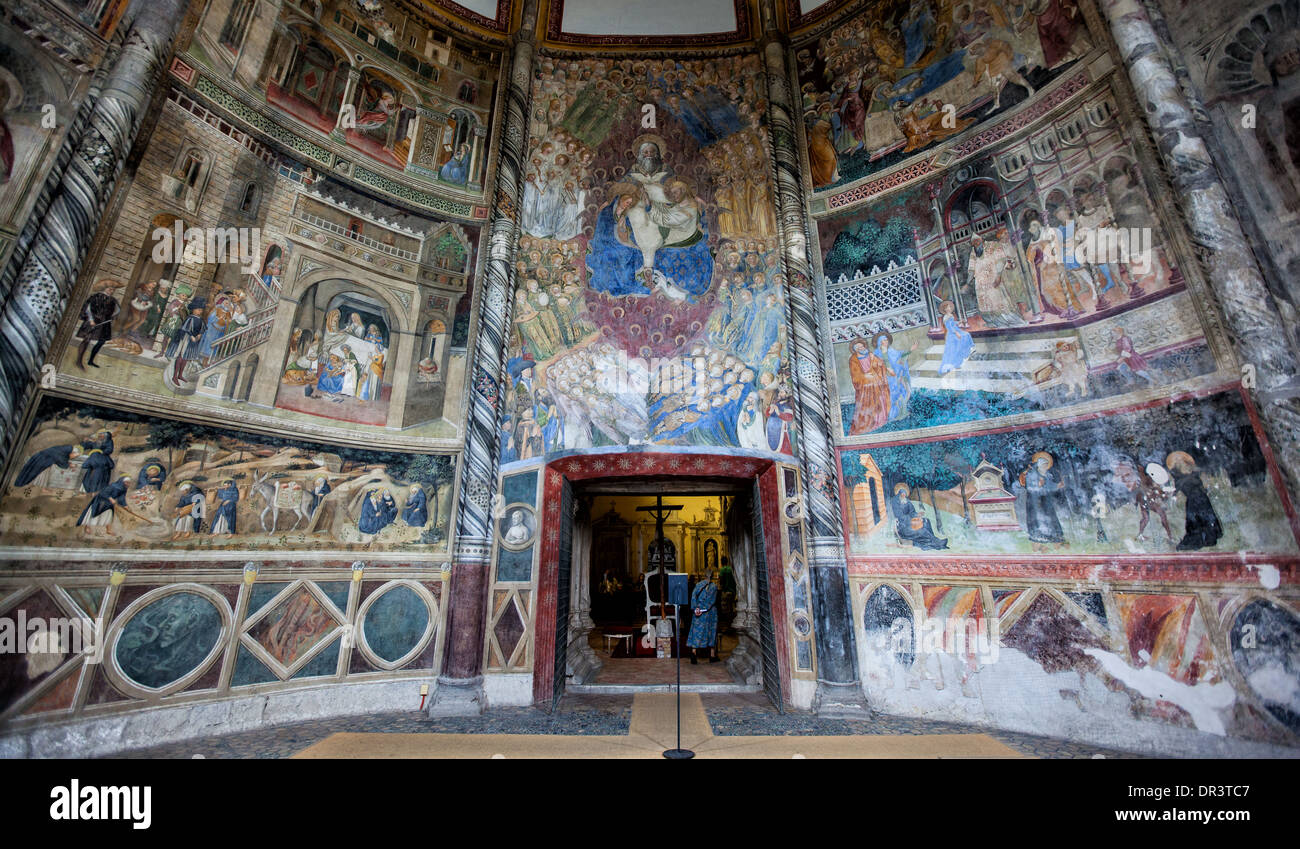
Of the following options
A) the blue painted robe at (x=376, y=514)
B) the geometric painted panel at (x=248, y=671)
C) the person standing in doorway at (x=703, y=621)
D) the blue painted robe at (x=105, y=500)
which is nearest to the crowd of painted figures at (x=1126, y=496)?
the person standing in doorway at (x=703, y=621)

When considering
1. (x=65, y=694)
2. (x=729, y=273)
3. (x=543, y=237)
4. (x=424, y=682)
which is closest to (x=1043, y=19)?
(x=729, y=273)

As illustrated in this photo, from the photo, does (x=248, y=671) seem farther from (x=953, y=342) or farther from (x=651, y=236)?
(x=953, y=342)

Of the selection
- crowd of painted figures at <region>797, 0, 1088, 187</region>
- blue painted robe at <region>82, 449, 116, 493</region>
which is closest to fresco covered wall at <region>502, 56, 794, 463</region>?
crowd of painted figures at <region>797, 0, 1088, 187</region>

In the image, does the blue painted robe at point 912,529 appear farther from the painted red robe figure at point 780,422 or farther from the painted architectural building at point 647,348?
the painted red robe figure at point 780,422

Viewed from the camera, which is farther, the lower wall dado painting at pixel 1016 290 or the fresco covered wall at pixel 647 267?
the fresco covered wall at pixel 647 267

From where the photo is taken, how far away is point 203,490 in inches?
243

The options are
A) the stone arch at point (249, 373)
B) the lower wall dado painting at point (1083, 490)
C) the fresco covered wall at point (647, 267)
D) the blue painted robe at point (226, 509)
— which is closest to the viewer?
the lower wall dado painting at point (1083, 490)

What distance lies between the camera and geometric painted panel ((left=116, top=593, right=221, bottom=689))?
5.48 m

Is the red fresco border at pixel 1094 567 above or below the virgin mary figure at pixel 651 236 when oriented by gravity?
below

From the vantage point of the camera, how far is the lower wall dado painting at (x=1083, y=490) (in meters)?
5.08

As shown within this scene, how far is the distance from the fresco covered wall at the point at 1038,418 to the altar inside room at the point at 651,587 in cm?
357

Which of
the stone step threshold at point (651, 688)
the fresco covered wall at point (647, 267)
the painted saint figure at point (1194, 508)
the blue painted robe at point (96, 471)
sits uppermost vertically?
the fresco covered wall at point (647, 267)

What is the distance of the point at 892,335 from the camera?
7.79 m

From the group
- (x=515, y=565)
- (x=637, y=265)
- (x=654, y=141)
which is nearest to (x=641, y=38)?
(x=654, y=141)
